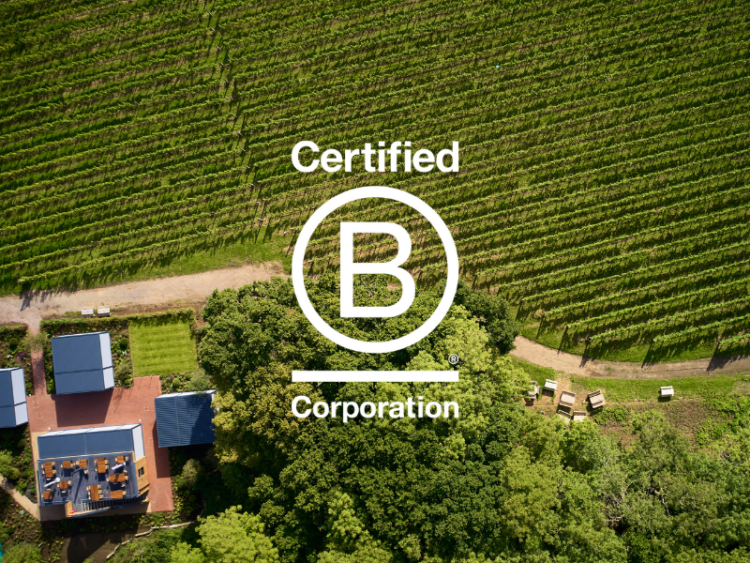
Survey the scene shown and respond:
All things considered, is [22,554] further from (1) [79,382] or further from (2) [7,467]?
(1) [79,382]

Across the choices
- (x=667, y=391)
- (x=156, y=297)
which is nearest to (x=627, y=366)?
(x=667, y=391)

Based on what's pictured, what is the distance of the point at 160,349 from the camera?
47344mm

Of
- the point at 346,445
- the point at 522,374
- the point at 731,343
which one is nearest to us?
the point at 346,445

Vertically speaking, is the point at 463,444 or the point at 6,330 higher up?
the point at 6,330

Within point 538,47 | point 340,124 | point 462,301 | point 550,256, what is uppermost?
point 538,47

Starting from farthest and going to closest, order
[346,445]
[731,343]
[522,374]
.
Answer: [731,343]
[522,374]
[346,445]

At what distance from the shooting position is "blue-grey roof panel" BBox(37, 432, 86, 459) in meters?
44.2

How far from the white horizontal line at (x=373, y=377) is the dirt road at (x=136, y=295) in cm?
1279

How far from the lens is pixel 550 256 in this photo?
47.5m

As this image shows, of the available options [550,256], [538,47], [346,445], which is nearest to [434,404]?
[346,445]

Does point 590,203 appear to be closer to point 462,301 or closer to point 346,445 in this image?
point 462,301

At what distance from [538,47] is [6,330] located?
5648 cm

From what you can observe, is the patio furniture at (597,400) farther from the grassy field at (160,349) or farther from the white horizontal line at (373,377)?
the grassy field at (160,349)

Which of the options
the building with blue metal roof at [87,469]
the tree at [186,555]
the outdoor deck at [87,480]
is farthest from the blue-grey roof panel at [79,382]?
the tree at [186,555]
